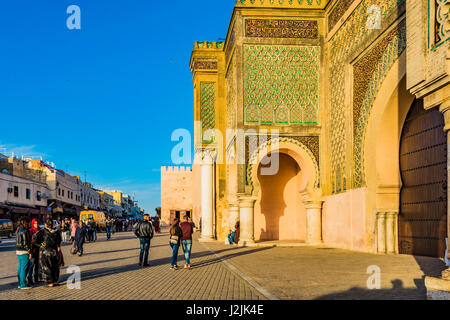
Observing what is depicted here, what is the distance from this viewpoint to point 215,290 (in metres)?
7.48

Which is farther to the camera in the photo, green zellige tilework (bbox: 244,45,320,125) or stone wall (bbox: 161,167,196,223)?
stone wall (bbox: 161,167,196,223)

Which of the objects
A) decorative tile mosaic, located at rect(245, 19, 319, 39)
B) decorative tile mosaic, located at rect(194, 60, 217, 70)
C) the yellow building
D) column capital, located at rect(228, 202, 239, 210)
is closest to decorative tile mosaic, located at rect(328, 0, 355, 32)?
the yellow building

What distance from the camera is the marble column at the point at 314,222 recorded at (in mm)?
16953

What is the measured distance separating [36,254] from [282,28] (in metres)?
12.3

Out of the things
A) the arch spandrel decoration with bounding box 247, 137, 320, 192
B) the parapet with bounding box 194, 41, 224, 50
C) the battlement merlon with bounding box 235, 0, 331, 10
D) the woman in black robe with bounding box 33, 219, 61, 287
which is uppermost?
the parapet with bounding box 194, 41, 224, 50

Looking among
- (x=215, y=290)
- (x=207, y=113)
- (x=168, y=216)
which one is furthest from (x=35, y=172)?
(x=215, y=290)

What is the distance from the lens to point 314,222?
1708cm

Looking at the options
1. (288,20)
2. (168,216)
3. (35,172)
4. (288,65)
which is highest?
(288,20)

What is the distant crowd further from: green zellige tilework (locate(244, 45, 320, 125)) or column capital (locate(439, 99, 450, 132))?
green zellige tilework (locate(244, 45, 320, 125))

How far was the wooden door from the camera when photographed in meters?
12.2

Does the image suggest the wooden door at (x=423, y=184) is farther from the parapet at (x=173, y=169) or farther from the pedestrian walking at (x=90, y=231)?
the parapet at (x=173, y=169)
